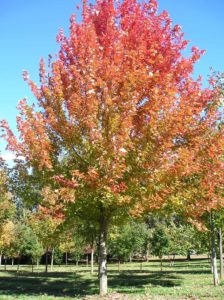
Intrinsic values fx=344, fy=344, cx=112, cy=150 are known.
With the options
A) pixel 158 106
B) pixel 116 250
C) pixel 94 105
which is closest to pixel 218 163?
pixel 158 106

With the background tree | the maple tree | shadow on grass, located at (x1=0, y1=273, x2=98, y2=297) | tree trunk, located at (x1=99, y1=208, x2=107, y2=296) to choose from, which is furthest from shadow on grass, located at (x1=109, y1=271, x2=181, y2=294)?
the background tree

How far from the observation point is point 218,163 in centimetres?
1179

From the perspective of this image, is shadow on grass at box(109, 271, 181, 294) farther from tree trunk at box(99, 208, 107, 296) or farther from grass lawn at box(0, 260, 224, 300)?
tree trunk at box(99, 208, 107, 296)

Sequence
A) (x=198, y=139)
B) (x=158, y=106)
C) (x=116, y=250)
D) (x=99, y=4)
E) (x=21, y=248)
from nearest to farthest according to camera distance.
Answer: (x=158, y=106) < (x=198, y=139) < (x=99, y=4) < (x=116, y=250) < (x=21, y=248)

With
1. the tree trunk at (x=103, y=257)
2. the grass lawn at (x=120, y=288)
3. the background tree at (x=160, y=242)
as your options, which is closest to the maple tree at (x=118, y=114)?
the tree trunk at (x=103, y=257)

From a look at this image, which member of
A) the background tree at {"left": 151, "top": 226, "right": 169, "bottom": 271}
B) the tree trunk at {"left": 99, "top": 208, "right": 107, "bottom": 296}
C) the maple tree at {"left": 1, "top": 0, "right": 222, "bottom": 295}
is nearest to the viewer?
the maple tree at {"left": 1, "top": 0, "right": 222, "bottom": 295}

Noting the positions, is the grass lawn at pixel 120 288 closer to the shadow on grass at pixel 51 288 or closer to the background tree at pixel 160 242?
the shadow on grass at pixel 51 288

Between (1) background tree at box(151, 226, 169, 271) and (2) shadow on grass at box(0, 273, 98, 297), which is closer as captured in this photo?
(2) shadow on grass at box(0, 273, 98, 297)

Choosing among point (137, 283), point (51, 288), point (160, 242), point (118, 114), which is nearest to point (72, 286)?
point (51, 288)

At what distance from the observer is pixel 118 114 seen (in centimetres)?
1096

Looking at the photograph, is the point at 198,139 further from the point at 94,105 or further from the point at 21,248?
the point at 21,248

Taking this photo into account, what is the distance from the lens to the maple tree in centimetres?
1073

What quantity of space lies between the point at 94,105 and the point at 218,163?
4.68 m

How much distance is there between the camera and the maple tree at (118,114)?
10734 millimetres
